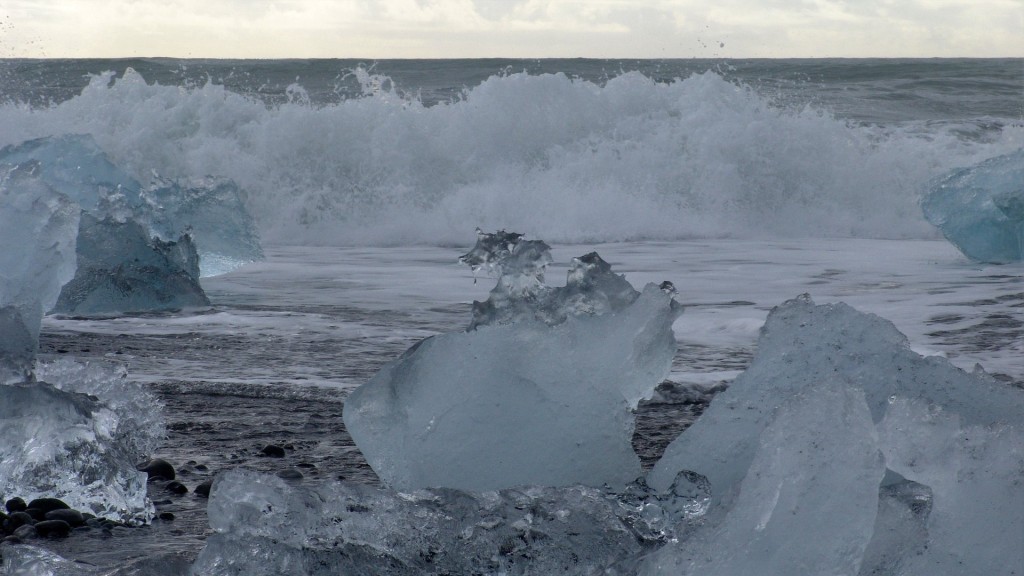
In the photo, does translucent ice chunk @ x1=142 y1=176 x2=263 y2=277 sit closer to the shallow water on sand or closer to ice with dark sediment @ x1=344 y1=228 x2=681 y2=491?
the shallow water on sand

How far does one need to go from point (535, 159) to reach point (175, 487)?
9.17 m

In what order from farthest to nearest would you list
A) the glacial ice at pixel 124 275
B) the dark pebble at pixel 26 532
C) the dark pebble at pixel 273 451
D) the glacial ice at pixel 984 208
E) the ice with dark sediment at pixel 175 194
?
the glacial ice at pixel 984 208 → the ice with dark sediment at pixel 175 194 → the glacial ice at pixel 124 275 → the dark pebble at pixel 273 451 → the dark pebble at pixel 26 532

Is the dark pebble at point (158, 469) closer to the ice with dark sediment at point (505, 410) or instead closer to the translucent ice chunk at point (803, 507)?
the ice with dark sediment at point (505, 410)

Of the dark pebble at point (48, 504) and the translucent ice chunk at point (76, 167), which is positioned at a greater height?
the translucent ice chunk at point (76, 167)

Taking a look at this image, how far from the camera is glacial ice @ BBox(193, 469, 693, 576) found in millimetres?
1546

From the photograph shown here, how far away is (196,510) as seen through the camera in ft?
7.57

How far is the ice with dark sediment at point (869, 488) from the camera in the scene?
1430mm

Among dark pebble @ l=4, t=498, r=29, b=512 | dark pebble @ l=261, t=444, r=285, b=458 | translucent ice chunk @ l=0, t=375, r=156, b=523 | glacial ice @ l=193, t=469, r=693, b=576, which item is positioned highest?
glacial ice @ l=193, t=469, r=693, b=576

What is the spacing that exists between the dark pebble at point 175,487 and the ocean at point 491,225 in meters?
0.03

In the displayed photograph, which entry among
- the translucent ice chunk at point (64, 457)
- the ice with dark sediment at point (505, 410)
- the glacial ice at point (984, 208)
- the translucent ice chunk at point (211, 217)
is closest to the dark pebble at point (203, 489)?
the translucent ice chunk at point (64, 457)

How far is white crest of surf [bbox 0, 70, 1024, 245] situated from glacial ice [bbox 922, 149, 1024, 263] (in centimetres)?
233

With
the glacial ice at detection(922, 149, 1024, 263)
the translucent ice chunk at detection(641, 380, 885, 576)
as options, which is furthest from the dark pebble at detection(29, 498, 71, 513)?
the glacial ice at detection(922, 149, 1024, 263)

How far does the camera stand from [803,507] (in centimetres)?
143

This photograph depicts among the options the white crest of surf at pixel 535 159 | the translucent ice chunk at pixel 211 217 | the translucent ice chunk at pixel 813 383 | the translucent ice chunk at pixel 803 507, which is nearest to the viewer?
the translucent ice chunk at pixel 803 507
